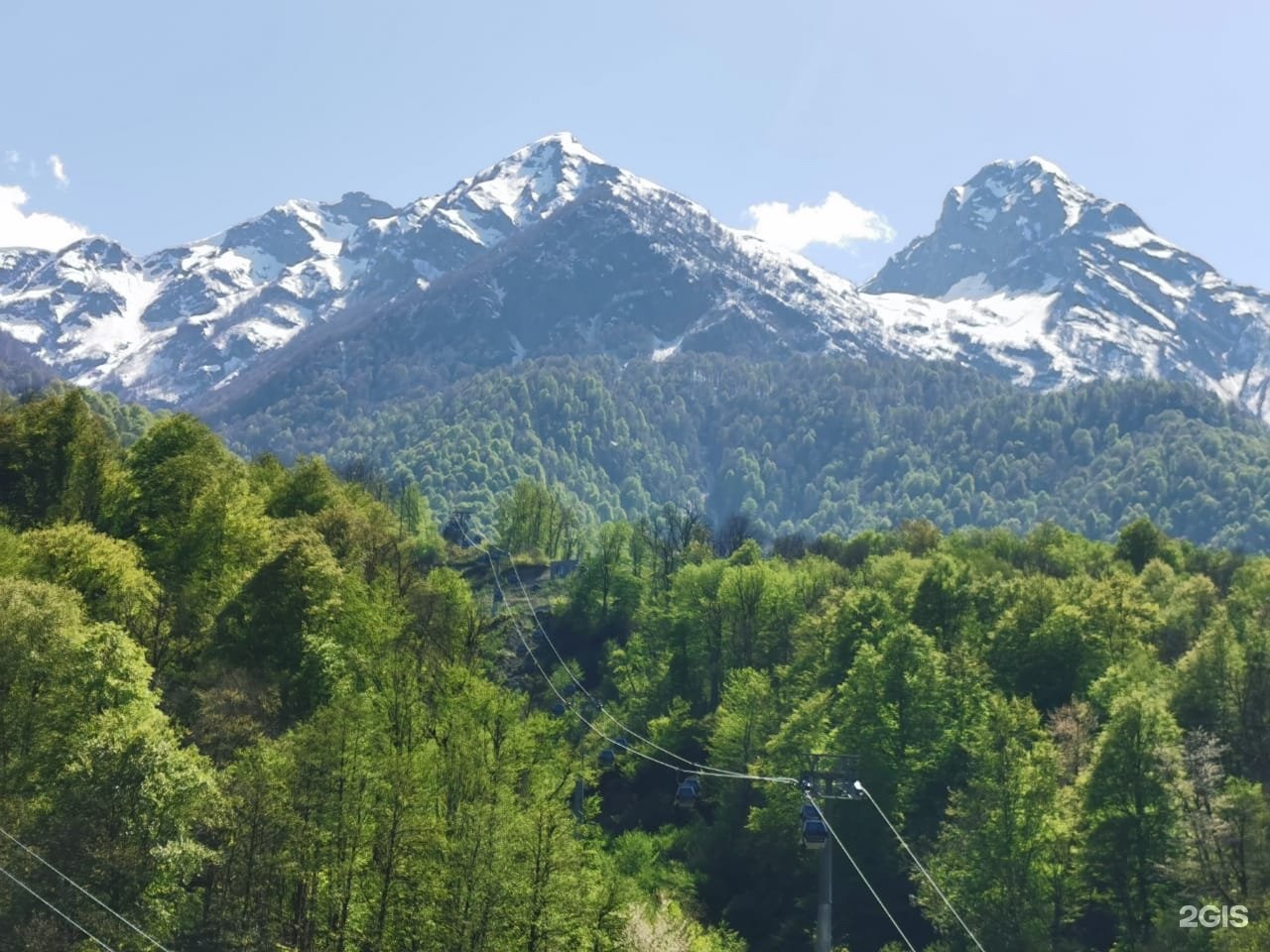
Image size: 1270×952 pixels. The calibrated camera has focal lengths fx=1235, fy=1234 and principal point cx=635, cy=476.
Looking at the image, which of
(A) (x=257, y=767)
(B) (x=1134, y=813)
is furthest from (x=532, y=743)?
(B) (x=1134, y=813)

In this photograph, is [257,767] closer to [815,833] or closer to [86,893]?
[86,893]

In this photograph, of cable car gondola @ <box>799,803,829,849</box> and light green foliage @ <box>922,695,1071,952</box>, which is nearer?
cable car gondola @ <box>799,803,829,849</box>

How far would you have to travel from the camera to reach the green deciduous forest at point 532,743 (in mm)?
51125

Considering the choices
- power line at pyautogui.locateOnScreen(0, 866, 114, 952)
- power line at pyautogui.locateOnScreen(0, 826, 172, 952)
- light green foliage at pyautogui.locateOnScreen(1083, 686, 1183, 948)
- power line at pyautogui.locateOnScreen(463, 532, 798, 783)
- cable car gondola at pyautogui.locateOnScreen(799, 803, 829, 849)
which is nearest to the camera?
power line at pyautogui.locateOnScreen(0, 866, 114, 952)

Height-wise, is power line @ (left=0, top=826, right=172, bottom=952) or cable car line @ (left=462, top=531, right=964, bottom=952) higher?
cable car line @ (left=462, top=531, right=964, bottom=952)

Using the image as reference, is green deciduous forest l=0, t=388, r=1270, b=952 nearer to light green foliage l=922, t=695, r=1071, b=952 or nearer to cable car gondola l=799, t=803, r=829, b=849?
light green foliage l=922, t=695, r=1071, b=952

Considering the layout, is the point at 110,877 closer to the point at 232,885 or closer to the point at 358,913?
the point at 232,885

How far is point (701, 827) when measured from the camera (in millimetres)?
97938

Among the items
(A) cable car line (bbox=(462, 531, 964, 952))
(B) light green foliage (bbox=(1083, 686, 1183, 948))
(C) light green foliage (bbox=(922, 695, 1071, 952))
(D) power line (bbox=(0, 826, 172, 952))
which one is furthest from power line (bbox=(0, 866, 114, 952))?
(B) light green foliage (bbox=(1083, 686, 1183, 948))

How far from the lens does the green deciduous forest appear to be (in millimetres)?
51125

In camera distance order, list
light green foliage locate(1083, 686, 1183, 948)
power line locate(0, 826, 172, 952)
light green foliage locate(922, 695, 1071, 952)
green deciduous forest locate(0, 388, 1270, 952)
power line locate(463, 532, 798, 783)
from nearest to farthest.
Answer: power line locate(0, 826, 172, 952), green deciduous forest locate(0, 388, 1270, 952), light green foliage locate(922, 695, 1071, 952), light green foliage locate(1083, 686, 1183, 948), power line locate(463, 532, 798, 783)

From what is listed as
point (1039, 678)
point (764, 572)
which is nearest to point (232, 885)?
point (1039, 678)

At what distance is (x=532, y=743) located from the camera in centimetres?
7544

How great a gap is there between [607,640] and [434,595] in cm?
4888
